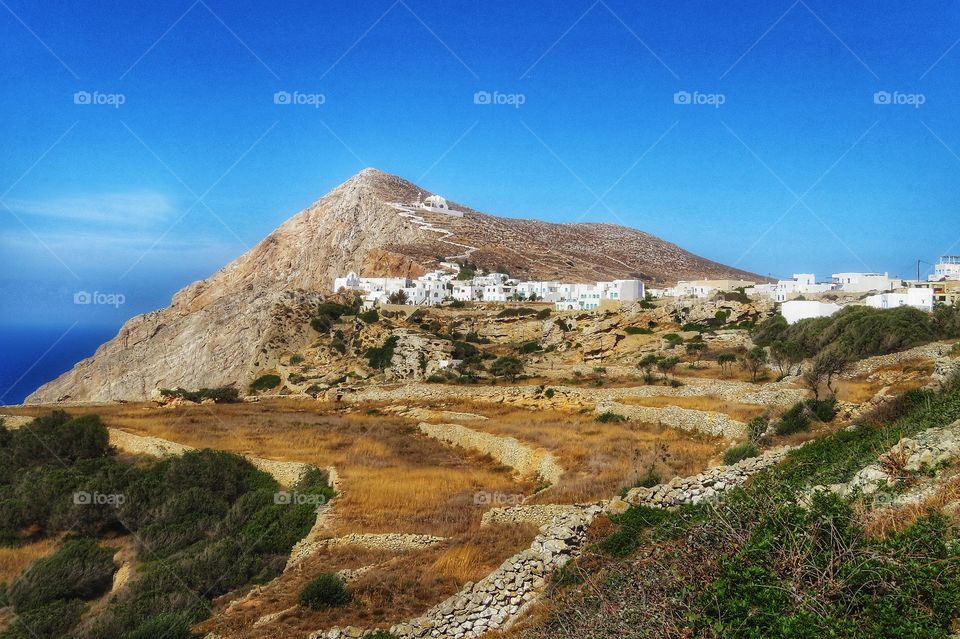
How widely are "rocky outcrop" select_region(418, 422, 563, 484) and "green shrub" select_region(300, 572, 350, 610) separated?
21.0 feet

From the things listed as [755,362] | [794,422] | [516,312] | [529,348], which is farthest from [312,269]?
[794,422]

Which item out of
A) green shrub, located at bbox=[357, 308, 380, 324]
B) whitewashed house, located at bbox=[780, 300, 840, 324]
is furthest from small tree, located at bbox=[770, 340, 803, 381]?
green shrub, located at bbox=[357, 308, 380, 324]

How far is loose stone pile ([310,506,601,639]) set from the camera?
7.10m

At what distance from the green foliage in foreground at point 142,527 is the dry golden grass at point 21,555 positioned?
51 centimetres

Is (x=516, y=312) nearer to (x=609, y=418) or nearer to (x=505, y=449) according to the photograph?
(x=609, y=418)

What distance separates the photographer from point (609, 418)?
21.1 meters

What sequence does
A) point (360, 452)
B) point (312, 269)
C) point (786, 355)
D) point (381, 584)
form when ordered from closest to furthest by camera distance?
point (381, 584), point (360, 452), point (786, 355), point (312, 269)

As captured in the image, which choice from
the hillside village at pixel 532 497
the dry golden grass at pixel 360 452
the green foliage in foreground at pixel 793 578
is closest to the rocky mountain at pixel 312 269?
the hillside village at pixel 532 497

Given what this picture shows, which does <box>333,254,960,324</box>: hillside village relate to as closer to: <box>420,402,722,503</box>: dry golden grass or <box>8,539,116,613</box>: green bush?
<box>420,402,722,503</box>: dry golden grass

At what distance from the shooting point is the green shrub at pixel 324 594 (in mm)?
8016

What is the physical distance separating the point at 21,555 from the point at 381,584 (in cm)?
990

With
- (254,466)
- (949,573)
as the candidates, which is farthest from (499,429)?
(949,573)

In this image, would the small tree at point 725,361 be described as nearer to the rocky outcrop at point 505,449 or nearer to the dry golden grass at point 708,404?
the dry golden grass at point 708,404

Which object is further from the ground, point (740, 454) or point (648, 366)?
point (648, 366)
